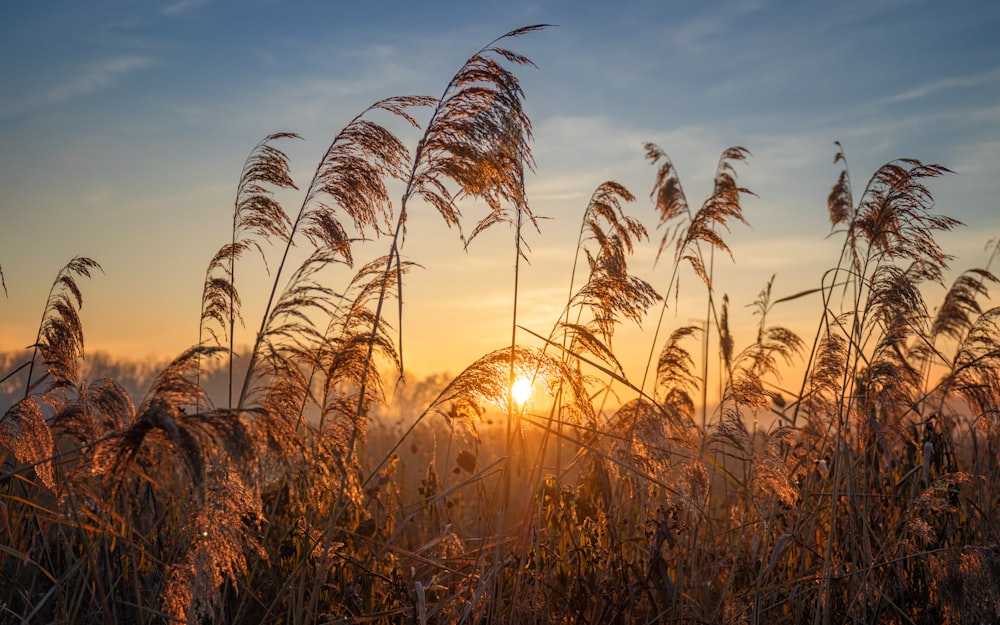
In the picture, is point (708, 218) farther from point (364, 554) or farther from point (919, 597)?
point (364, 554)

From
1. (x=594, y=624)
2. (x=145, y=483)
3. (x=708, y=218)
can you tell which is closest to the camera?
(x=594, y=624)

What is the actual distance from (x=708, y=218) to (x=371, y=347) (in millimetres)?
2707

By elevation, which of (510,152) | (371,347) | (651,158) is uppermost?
(651,158)

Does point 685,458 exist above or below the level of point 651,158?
below

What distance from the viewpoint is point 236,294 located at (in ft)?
15.5

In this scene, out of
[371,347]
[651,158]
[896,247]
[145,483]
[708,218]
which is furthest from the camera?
[651,158]

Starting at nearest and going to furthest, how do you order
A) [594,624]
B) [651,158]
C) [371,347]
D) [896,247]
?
[371,347] → [594,624] → [896,247] → [651,158]

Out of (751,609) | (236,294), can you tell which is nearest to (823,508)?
(751,609)

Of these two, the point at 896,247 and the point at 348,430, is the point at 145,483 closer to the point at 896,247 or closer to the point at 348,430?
the point at 348,430

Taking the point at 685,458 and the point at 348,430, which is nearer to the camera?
the point at 348,430

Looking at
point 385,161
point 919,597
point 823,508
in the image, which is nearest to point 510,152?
point 385,161

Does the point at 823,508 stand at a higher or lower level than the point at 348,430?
lower

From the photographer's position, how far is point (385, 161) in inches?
159

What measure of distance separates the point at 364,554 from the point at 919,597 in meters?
2.91
